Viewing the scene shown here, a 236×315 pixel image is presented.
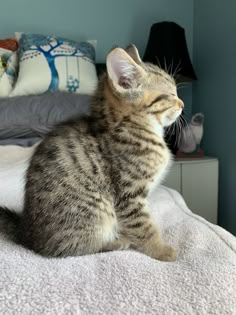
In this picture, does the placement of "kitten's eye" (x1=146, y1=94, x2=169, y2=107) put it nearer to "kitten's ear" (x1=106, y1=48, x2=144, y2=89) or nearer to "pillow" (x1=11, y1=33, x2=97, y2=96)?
"kitten's ear" (x1=106, y1=48, x2=144, y2=89)

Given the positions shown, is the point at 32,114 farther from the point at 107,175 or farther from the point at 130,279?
the point at 130,279

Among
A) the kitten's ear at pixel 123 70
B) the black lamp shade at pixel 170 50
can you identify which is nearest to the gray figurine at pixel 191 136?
the black lamp shade at pixel 170 50

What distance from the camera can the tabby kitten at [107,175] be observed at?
708 millimetres

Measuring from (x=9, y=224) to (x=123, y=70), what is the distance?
483 millimetres

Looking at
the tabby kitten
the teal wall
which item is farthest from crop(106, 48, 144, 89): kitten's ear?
the teal wall

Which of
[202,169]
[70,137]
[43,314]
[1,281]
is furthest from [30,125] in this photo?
[43,314]

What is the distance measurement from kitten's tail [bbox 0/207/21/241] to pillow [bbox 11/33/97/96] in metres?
1.17

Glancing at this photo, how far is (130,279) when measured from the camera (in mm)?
563

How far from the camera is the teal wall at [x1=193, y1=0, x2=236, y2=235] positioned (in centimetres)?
194

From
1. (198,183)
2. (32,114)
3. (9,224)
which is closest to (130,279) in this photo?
(9,224)

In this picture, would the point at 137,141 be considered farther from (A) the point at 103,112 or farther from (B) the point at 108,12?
(B) the point at 108,12

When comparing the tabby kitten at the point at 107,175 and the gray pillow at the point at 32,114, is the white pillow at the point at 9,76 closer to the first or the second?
the gray pillow at the point at 32,114

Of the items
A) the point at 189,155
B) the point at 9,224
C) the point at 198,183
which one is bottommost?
the point at 198,183

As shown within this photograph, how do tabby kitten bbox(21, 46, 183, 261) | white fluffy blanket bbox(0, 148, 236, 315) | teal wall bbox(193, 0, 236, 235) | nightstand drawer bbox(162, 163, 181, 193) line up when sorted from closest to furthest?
white fluffy blanket bbox(0, 148, 236, 315), tabby kitten bbox(21, 46, 183, 261), nightstand drawer bbox(162, 163, 181, 193), teal wall bbox(193, 0, 236, 235)
